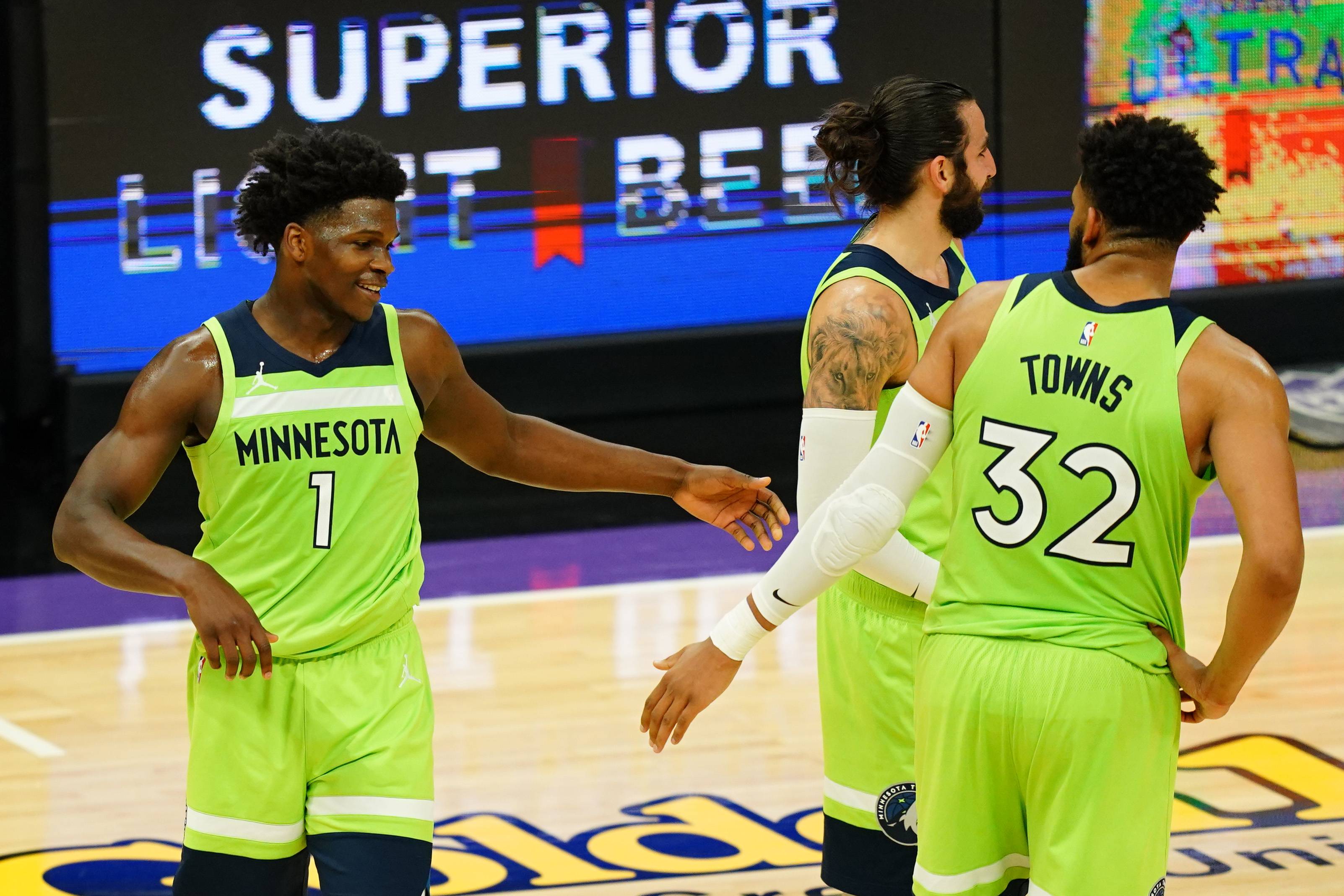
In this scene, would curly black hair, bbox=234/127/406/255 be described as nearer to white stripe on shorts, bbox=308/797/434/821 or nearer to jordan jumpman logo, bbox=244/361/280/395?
jordan jumpman logo, bbox=244/361/280/395

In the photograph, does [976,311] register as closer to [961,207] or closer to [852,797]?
[961,207]

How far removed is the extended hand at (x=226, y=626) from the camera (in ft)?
8.75

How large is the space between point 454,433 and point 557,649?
10.4 feet

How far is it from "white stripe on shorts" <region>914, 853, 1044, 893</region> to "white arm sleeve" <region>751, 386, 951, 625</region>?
474 millimetres

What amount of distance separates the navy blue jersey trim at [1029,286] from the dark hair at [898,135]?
26.5 inches

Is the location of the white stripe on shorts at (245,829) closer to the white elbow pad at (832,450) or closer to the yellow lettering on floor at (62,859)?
the white elbow pad at (832,450)

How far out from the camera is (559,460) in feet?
11.0

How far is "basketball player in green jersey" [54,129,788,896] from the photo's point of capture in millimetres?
2850

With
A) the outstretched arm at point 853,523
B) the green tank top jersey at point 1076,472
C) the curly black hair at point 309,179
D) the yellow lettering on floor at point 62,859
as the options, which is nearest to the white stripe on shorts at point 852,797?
the outstretched arm at point 853,523

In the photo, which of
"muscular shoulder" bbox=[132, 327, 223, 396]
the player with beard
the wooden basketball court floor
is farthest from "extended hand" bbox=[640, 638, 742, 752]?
the wooden basketball court floor

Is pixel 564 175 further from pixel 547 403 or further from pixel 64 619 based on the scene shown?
pixel 64 619

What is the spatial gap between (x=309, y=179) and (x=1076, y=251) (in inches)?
50.4

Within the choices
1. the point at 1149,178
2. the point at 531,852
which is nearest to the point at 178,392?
the point at 1149,178

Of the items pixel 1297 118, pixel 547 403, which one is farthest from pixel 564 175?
pixel 1297 118
